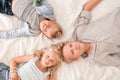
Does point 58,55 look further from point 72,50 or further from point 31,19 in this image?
point 31,19

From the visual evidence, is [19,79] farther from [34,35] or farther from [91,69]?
[91,69]

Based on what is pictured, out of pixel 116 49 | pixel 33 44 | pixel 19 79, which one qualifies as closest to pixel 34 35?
pixel 33 44

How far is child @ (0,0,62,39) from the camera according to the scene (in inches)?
61.7

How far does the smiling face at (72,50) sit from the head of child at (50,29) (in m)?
0.10

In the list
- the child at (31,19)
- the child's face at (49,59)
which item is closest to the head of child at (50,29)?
A: the child at (31,19)

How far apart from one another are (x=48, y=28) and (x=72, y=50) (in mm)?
193

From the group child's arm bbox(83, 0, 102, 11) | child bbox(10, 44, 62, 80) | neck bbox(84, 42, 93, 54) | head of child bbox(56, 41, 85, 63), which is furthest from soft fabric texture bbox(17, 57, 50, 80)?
child's arm bbox(83, 0, 102, 11)

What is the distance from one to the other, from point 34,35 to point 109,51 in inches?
18.4

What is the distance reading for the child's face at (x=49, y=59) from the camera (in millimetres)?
1441

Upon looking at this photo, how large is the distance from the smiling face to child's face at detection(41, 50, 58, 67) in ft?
0.25

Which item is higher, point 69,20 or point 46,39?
point 69,20

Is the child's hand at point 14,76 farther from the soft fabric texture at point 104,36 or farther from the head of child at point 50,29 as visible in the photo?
the soft fabric texture at point 104,36

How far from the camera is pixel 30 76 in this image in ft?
4.78

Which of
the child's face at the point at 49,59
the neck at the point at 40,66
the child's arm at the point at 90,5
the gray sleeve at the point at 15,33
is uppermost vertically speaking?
the child's arm at the point at 90,5
